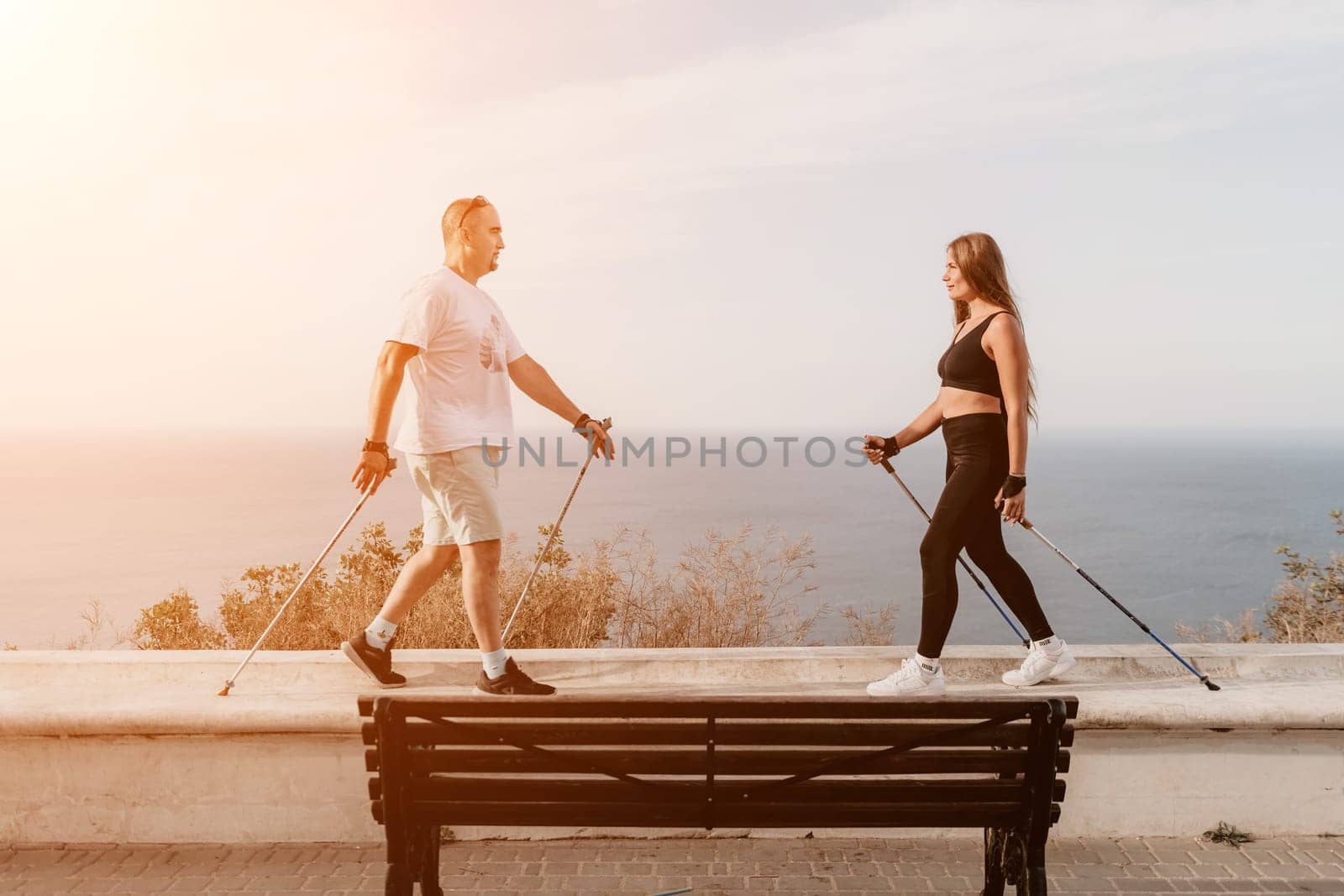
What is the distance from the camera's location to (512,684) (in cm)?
439

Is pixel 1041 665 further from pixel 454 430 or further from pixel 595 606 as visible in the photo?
pixel 595 606

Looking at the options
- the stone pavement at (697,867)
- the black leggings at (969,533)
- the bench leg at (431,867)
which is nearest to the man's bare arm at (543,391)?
the black leggings at (969,533)

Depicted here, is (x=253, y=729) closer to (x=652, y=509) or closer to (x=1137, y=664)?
(x=1137, y=664)

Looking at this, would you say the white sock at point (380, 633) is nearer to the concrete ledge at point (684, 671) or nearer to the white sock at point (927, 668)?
the concrete ledge at point (684, 671)

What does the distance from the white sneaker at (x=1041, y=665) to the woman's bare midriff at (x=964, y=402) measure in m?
1.01

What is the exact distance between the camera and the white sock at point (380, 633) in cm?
448

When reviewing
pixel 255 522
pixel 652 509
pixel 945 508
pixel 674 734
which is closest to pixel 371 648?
pixel 674 734

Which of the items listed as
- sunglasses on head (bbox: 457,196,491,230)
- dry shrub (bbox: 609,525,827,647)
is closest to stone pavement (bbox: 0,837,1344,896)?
sunglasses on head (bbox: 457,196,491,230)

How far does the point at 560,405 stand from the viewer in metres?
4.85

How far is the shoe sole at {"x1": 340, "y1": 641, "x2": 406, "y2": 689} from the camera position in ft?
14.6

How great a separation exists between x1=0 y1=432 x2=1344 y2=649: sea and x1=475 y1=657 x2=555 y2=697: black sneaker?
1.18m

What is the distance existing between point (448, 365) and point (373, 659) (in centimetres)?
124

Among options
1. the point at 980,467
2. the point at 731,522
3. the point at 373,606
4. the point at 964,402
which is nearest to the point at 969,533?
the point at 980,467

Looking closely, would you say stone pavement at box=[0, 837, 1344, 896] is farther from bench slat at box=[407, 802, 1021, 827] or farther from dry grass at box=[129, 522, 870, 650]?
dry grass at box=[129, 522, 870, 650]
